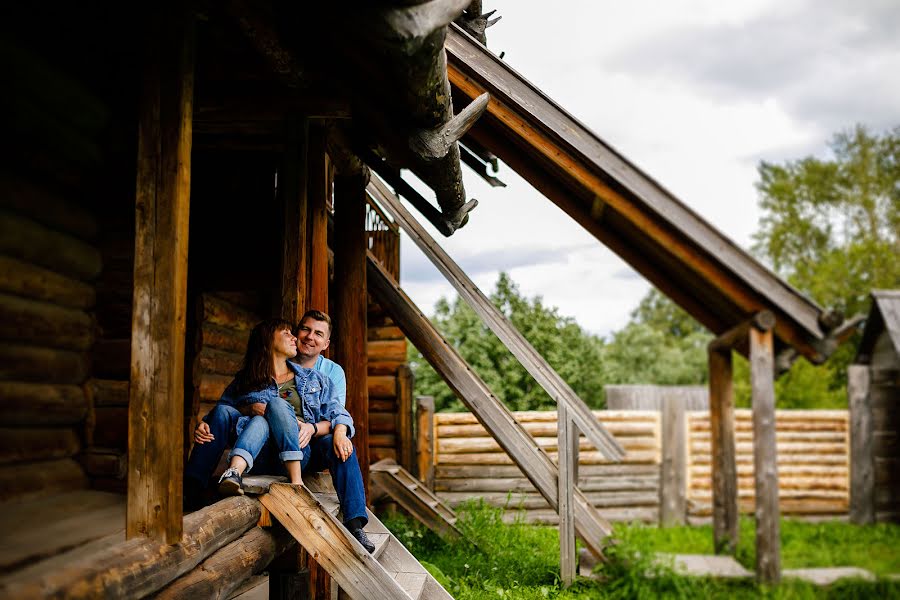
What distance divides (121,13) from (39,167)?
957 mm

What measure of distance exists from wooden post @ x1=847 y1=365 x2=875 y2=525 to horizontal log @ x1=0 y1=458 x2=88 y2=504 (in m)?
10.3

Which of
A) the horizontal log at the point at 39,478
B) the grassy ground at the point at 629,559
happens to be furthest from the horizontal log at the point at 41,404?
the grassy ground at the point at 629,559

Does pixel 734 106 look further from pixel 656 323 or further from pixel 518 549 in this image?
pixel 518 549

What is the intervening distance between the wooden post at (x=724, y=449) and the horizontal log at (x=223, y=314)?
4078 millimetres

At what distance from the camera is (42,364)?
4188mm

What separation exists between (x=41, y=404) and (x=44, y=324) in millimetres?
455

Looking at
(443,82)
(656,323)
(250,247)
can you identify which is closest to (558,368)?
(250,247)

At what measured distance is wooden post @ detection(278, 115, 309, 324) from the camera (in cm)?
439

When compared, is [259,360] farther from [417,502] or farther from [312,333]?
[417,502]

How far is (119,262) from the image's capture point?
5160mm

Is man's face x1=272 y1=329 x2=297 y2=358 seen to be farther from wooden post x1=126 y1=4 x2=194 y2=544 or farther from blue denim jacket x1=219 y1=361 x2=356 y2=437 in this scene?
wooden post x1=126 y1=4 x2=194 y2=544

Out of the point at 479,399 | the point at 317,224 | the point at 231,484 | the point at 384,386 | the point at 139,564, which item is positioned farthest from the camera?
the point at 384,386

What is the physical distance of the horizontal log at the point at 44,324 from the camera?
12.5ft

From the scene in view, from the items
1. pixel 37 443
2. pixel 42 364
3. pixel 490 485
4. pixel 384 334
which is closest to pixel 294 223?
pixel 42 364
